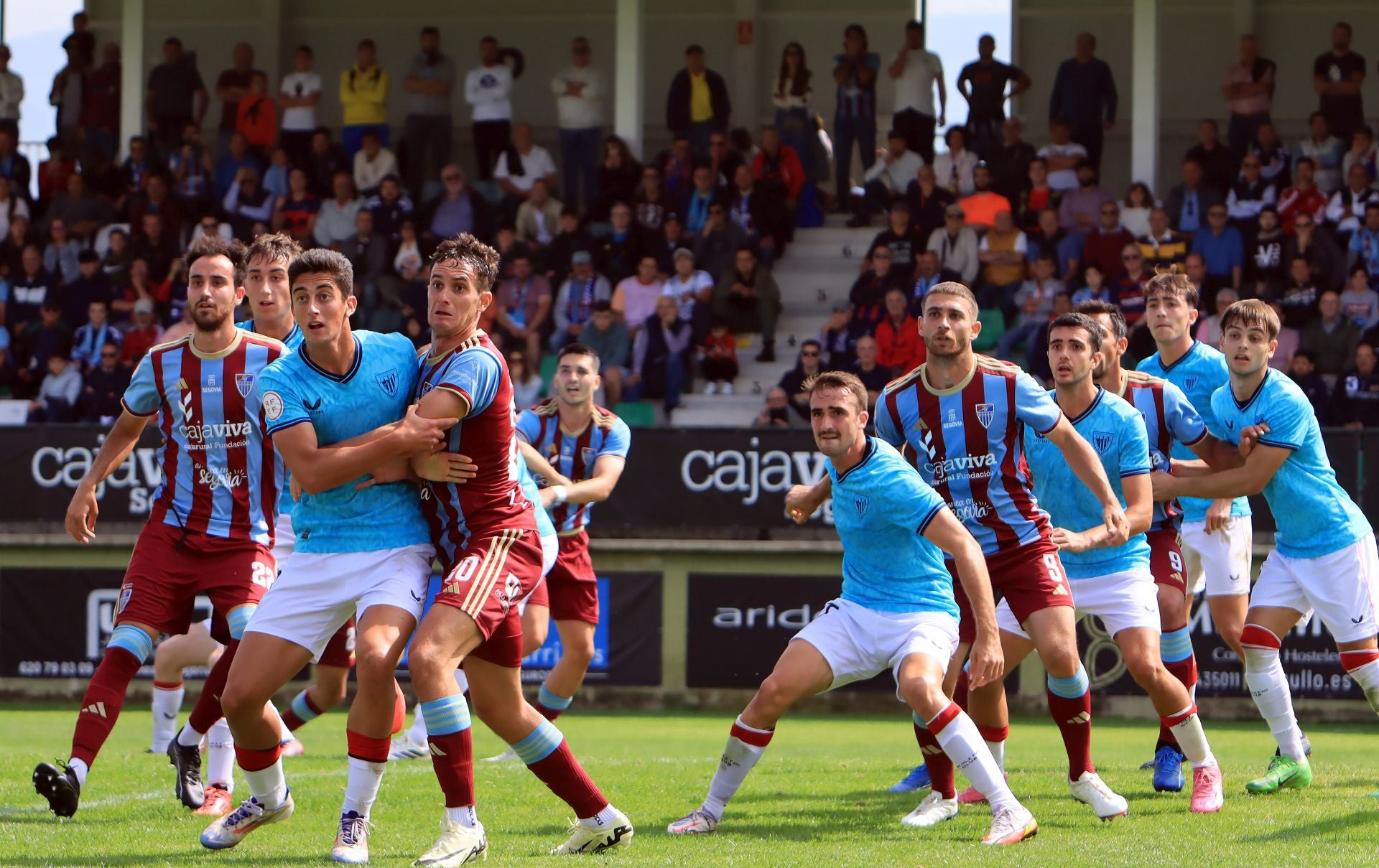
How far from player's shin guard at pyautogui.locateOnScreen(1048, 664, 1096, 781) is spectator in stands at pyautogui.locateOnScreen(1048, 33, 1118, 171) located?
1226 centimetres

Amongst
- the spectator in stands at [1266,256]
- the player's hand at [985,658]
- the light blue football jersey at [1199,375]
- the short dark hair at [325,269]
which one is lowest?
the player's hand at [985,658]

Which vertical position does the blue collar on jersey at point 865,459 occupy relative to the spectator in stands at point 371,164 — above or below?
below

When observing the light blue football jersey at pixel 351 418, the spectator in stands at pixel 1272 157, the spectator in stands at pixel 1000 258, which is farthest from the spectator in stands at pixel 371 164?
the light blue football jersey at pixel 351 418

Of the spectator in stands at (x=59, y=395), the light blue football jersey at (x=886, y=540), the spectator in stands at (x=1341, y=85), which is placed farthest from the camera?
the spectator in stands at (x=1341, y=85)

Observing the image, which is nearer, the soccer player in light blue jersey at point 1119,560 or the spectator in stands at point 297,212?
the soccer player in light blue jersey at point 1119,560

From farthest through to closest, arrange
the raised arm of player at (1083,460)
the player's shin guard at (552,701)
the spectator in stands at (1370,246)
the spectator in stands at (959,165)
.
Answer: the spectator in stands at (959,165) → the spectator in stands at (1370,246) → the player's shin guard at (552,701) → the raised arm of player at (1083,460)

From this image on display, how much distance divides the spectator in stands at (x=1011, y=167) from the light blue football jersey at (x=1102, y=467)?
34.3 feet

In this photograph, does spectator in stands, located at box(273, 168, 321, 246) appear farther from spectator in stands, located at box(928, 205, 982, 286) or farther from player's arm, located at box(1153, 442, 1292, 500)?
player's arm, located at box(1153, 442, 1292, 500)

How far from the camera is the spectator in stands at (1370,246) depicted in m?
16.1

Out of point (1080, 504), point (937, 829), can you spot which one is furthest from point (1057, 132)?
point (937, 829)

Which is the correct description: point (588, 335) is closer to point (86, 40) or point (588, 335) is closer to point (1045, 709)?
point (1045, 709)

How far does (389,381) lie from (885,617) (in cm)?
222

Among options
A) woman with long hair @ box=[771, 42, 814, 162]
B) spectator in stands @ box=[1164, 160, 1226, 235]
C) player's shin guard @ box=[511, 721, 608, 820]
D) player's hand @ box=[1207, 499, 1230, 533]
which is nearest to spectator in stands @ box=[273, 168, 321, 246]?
woman with long hair @ box=[771, 42, 814, 162]

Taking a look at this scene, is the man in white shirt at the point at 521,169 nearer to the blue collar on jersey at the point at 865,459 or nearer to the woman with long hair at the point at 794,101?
the woman with long hair at the point at 794,101
